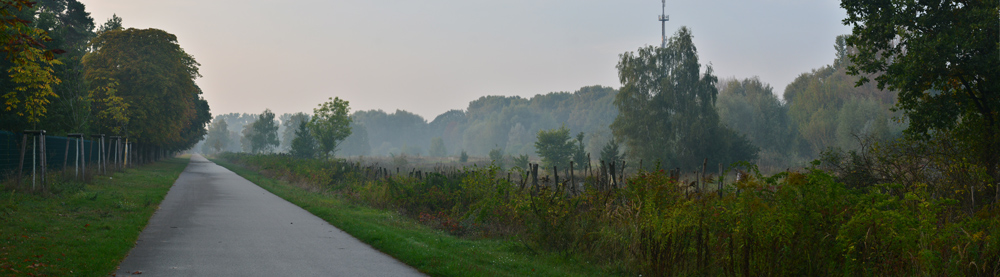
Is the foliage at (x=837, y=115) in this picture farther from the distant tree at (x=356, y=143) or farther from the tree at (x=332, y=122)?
the distant tree at (x=356, y=143)

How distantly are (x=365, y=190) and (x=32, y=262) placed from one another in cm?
1167

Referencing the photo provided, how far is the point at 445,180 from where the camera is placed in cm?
1552

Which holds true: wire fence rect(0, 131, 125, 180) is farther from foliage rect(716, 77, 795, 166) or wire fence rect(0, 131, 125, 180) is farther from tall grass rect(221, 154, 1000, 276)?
foliage rect(716, 77, 795, 166)

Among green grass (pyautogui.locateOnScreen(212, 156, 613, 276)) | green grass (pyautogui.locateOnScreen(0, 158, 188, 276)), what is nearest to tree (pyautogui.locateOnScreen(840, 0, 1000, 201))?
green grass (pyautogui.locateOnScreen(212, 156, 613, 276))

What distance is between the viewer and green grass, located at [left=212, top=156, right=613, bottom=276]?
773cm

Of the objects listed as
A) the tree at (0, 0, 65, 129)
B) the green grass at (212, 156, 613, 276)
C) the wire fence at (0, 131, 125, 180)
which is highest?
the tree at (0, 0, 65, 129)

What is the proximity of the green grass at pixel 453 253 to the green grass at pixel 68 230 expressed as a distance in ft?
12.0

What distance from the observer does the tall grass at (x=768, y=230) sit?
555cm

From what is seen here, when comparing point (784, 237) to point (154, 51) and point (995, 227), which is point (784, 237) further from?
point (154, 51)

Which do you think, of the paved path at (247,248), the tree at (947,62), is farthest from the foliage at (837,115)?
the paved path at (247,248)

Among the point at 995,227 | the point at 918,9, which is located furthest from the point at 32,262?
the point at 918,9

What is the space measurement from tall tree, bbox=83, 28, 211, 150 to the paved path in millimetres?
24282

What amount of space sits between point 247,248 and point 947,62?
14.7 m

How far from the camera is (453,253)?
28.9 ft
